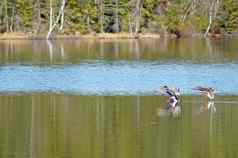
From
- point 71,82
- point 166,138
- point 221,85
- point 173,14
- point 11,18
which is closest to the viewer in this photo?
point 166,138

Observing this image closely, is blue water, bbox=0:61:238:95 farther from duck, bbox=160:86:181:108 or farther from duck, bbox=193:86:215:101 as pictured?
duck, bbox=160:86:181:108

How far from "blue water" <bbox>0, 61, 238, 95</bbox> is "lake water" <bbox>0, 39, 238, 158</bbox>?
0.15ft

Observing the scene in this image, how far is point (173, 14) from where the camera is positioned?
104 m

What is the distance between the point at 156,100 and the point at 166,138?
10.5 metres

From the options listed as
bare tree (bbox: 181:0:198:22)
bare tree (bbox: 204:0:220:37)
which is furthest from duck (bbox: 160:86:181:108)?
bare tree (bbox: 181:0:198:22)

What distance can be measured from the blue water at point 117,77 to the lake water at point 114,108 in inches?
1.8

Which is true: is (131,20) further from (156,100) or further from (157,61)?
(156,100)

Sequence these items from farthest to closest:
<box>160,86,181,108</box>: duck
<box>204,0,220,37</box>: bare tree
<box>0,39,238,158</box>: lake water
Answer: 1. <box>204,0,220,37</box>: bare tree
2. <box>160,86,181,108</box>: duck
3. <box>0,39,238,158</box>: lake water

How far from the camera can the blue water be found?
42.1m

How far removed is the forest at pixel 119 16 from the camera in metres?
98.1

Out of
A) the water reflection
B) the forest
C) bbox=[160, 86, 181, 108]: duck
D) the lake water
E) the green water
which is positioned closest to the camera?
the green water

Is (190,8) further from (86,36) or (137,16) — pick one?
(86,36)

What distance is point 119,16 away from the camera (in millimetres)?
101812

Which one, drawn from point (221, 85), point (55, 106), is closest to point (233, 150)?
point (55, 106)
